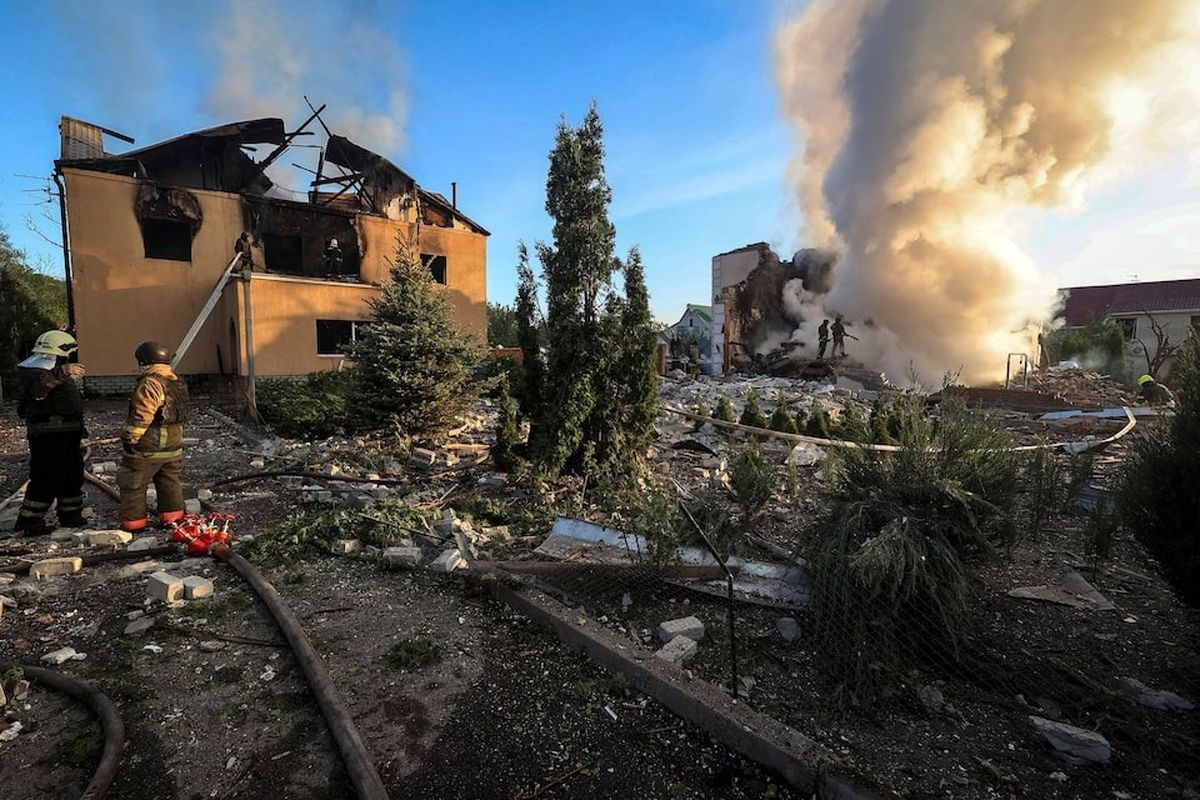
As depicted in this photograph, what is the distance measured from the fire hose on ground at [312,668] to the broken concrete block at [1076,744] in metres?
2.70

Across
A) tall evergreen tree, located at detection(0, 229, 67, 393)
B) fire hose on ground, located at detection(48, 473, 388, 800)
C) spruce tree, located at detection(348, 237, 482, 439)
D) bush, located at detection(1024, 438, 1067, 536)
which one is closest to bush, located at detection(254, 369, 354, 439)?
spruce tree, located at detection(348, 237, 482, 439)

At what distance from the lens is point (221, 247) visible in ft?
50.5

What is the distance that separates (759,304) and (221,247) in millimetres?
21589

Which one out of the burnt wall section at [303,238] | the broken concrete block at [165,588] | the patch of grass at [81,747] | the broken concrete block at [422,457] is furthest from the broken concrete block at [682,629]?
the burnt wall section at [303,238]

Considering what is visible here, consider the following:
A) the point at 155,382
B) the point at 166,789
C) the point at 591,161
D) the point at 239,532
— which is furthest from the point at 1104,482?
the point at 155,382

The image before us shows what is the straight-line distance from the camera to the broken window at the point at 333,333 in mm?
16219

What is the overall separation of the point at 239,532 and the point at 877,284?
2168 cm

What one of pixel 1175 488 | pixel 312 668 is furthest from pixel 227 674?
pixel 1175 488

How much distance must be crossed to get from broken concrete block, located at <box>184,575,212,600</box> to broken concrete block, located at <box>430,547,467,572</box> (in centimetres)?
146

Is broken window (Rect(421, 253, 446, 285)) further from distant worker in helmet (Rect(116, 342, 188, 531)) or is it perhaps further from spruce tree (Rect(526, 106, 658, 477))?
distant worker in helmet (Rect(116, 342, 188, 531))

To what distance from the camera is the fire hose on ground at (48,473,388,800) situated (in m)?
2.14

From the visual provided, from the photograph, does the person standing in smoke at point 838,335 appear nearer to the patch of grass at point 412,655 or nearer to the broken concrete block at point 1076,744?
the broken concrete block at point 1076,744

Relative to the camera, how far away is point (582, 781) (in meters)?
2.28

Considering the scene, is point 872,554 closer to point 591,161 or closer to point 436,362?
point 591,161
